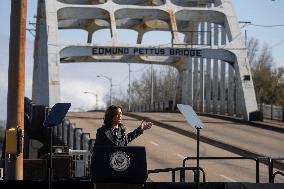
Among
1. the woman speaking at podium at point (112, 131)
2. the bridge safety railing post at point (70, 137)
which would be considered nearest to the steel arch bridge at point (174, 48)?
the bridge safety railing post at point (70, 137)

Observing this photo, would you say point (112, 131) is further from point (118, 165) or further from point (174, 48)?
point (174, 48)

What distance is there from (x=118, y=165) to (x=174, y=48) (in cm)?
4257

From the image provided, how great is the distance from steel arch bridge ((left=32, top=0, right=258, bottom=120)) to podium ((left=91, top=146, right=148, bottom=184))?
39335mm

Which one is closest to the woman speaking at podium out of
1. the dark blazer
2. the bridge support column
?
the dark blazer

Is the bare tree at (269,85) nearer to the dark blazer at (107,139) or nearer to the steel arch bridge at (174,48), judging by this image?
the steel arch bridge at (174,48)

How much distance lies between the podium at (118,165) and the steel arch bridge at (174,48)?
129 feet

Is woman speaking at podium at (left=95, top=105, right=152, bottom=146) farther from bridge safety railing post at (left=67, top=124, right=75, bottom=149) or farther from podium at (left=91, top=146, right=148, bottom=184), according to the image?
bridge safety railing post at (left=67, top=124, right=75, bottom=149)

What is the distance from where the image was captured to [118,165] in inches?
322

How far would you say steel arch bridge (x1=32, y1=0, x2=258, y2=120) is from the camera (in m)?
49.6

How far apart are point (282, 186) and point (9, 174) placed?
16.7ft

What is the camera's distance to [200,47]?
168ft

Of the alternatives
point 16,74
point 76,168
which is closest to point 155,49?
point 76,168

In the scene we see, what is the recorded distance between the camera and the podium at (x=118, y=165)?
8156 millimetres

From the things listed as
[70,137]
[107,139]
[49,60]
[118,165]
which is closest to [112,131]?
[107,139]
